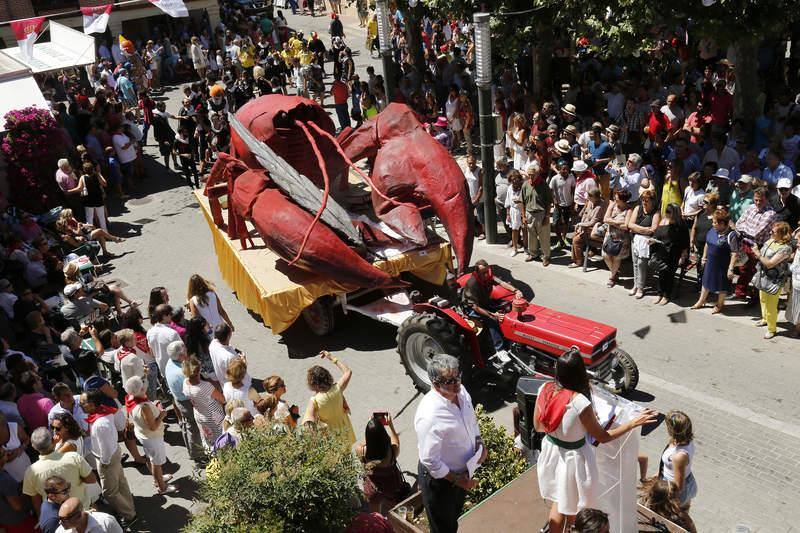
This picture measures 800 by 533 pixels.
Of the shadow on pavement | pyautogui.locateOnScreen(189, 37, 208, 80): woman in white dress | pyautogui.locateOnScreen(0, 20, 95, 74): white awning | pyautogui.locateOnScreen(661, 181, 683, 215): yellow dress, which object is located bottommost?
the shadow on pavement

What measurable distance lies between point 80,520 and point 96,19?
1820 cm

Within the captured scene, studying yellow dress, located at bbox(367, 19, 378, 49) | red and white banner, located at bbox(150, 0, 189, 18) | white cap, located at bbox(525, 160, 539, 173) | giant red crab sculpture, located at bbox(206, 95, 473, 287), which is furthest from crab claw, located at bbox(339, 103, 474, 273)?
yellow dress, located at bbox(367, 19, 378, 49)

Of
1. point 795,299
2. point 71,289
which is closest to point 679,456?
point 795,299

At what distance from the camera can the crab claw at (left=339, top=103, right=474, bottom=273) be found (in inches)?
369

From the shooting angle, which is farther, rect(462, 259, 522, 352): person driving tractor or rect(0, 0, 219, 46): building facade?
rect(0, 0, 219, 46): building facade

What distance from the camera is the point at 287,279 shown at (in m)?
9.70

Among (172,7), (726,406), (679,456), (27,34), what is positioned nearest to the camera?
(679,456)

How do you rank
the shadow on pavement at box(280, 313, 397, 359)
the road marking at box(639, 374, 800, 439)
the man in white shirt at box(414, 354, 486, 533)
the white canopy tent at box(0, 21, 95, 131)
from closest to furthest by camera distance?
1. the man in white shirt at box(414, 354, 486, 533)
2. the road marking at box(639, 374, 800, 439)
3. the shadow on pavement at box(280, 313, 397, 359)
4. the white canopy tent at box(0, 21, 95, 131)

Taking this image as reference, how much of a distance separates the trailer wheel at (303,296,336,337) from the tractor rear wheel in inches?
64.4

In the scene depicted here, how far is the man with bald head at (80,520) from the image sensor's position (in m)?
5.36

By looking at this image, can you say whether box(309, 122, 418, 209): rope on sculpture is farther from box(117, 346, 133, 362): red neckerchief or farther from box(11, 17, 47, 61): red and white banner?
box(11, 17, 47, 61): red and white banner

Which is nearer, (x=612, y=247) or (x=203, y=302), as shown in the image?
(x=203, y=302)

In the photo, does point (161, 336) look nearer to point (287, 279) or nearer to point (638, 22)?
point (287, 279)

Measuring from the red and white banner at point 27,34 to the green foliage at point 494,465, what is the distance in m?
17.0
